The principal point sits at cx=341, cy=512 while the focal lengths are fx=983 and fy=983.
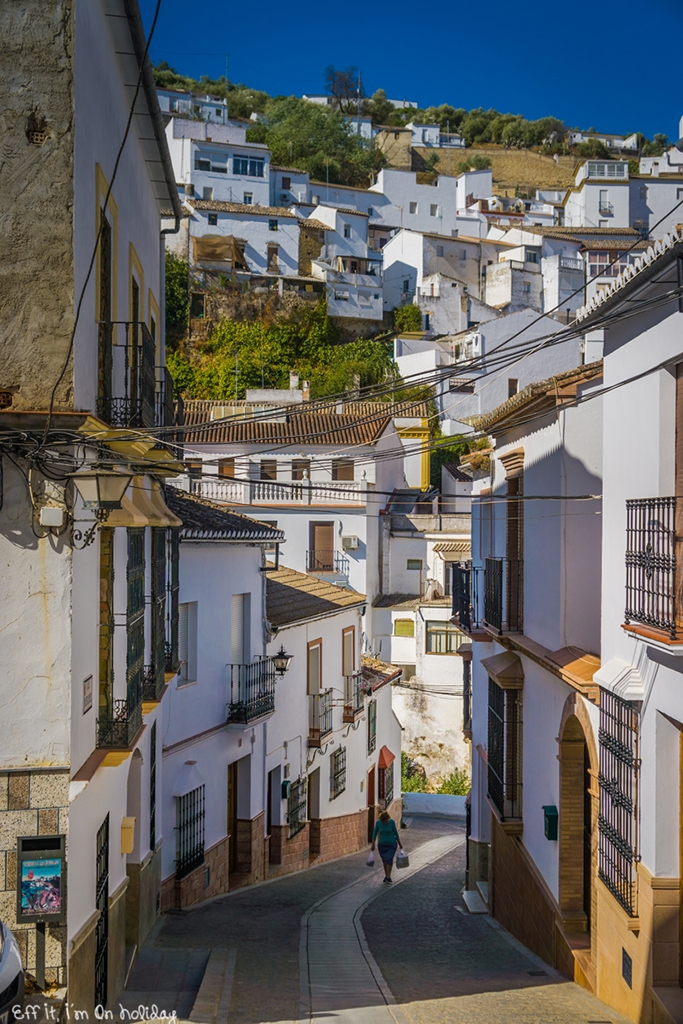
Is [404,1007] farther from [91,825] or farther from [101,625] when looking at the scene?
[101,625]

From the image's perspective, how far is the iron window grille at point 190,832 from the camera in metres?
13.7

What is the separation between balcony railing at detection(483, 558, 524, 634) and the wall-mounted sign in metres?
7.02

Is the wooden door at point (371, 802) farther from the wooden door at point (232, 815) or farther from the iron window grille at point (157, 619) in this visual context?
the iron window grille at point (157, 619)

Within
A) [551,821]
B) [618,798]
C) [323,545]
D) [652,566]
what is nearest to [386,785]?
[323,545]

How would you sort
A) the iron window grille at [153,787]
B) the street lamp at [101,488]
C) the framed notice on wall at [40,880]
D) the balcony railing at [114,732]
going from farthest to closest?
the iron window grille at [153,787] → the balcony railing at [114,732] → the street lamp at [101,488] → the framed notice on wall at [40,880]

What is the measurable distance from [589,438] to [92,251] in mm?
5677

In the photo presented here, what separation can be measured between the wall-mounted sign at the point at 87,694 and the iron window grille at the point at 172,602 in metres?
4.90

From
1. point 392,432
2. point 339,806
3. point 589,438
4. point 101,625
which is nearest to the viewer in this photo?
point 101,625

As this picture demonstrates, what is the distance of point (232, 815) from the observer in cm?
1662

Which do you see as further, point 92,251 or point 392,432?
point 392,432

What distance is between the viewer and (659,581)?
7.26 m

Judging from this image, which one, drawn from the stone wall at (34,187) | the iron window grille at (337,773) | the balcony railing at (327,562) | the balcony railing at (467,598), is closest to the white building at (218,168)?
the balcony railing at (327,562)

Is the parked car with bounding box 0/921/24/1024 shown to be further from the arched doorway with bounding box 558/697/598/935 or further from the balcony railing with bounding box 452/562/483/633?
the balcony railing with bounding box 452/562/483/633

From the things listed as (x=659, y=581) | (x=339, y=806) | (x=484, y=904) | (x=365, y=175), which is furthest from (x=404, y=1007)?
(x=365, y=175)
